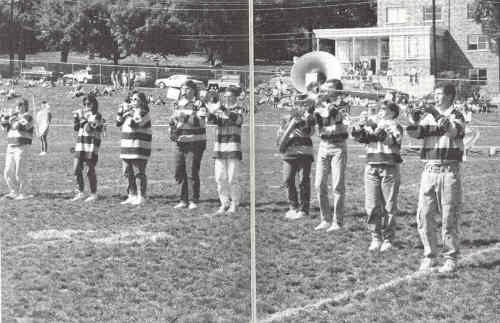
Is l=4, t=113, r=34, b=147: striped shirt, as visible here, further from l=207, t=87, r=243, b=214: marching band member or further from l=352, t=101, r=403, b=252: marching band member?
l=352, t=101, r=403, b=252: marching band member

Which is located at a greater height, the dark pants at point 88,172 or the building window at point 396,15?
the building window at point 396,15

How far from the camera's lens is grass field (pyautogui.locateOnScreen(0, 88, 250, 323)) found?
13.8 ft

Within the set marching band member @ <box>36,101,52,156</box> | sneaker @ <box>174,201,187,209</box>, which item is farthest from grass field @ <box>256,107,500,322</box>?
marching band member @ <box>36,101,52,156</box>

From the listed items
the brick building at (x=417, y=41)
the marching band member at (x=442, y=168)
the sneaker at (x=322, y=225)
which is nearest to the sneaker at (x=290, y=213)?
the sneaker at (x=322, y=225)

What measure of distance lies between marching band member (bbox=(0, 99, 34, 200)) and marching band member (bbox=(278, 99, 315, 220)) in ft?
6.07

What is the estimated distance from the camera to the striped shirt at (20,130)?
495 centimetres

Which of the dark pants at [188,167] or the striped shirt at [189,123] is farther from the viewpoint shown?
the striped shirt at [189,123]

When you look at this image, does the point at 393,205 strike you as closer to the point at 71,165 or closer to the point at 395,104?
the point at 395,104

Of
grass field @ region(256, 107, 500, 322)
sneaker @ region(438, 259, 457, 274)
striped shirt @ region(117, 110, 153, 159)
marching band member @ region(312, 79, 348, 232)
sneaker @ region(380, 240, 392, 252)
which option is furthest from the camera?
striped shirt @ region(117, 110, 153, 159)

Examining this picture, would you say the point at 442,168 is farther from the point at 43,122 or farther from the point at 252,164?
the point at 43,122

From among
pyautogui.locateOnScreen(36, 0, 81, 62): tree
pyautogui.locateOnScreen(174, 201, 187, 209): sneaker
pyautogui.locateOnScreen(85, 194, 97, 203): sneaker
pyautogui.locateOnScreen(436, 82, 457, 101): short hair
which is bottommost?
pyautogui.locateOnScreen(174, 201, 187, 209): sneaker

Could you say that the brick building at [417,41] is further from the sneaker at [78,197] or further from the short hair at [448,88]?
the sneaker at [78,197]

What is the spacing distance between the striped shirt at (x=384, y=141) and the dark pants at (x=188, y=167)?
1.34 meters

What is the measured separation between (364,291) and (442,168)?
927 mm
